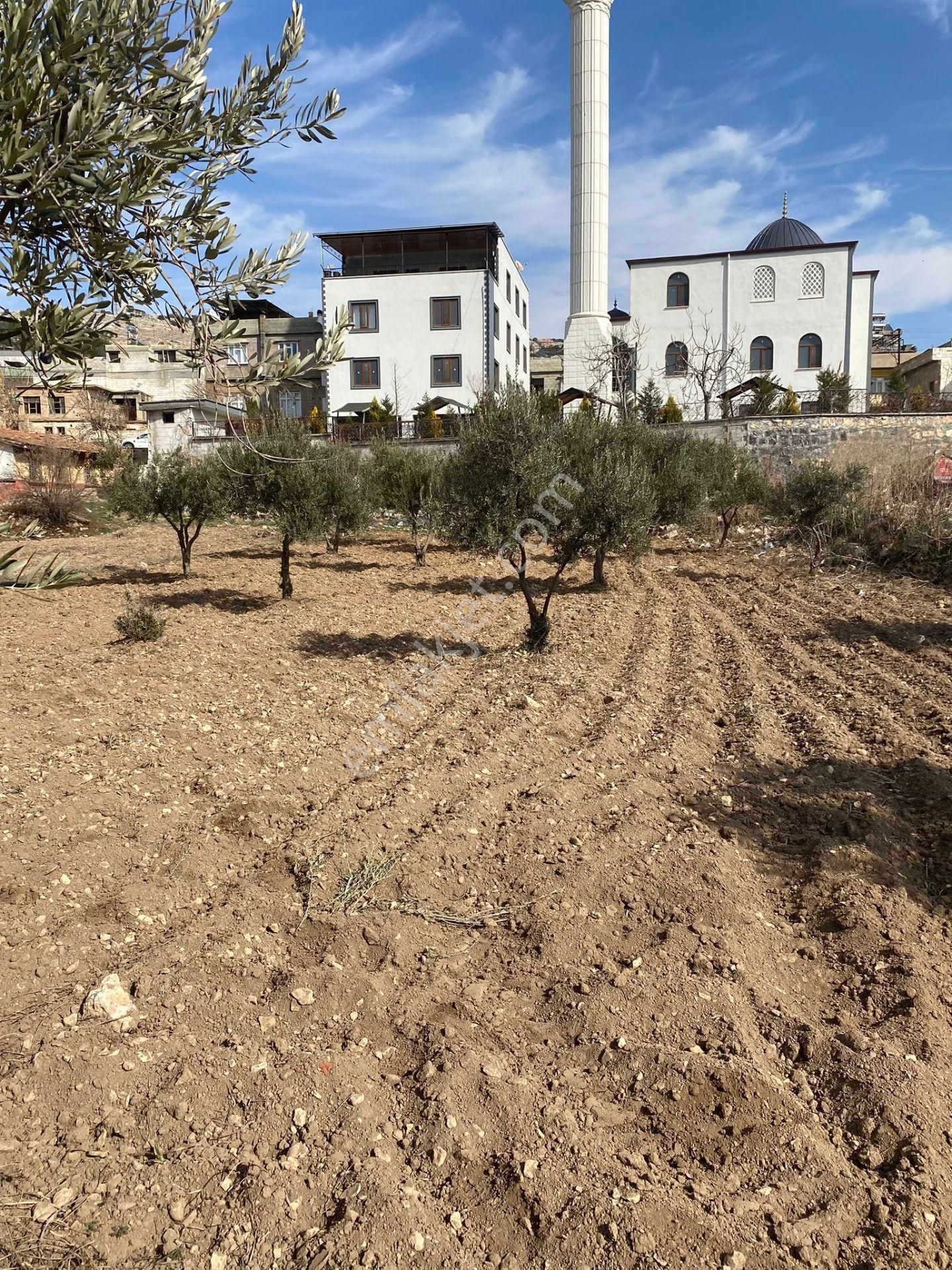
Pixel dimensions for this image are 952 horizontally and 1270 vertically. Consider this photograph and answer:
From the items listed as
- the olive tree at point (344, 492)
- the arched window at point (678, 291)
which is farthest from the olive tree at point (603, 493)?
the arched window at point (678, 291)

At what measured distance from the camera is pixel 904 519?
16719 millimetres

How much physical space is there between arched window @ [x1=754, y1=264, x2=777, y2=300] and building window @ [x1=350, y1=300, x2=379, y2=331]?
18.5 meters

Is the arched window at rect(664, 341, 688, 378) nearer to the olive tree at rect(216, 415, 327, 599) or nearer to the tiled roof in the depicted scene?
the tiled roof

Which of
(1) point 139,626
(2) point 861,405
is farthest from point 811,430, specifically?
(1) point 139,626

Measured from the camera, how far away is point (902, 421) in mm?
26250

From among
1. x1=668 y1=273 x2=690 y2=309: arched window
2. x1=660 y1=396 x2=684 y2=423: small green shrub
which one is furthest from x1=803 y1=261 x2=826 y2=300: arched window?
x1=660 y1=396 x2=684 y2=423: small green shrub

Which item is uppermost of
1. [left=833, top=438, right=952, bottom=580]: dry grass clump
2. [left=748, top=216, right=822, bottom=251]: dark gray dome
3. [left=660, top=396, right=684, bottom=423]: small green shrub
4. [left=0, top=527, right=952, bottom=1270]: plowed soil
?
[left=748, top=216, right=822, bottom=251]: dark gray dome

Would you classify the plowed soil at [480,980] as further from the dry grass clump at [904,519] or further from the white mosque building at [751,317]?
the white mosque building at [751,317]

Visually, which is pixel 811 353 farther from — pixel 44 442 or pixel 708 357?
pixel 44 442

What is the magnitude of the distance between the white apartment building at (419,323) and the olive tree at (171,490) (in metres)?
25.4

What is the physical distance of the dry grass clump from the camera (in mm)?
15078

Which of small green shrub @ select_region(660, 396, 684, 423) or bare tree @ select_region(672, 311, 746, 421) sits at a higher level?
bare tree @ select_region(672, 311, 746, 421)

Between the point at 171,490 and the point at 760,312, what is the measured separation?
1337 inches

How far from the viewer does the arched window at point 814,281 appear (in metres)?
38.3
